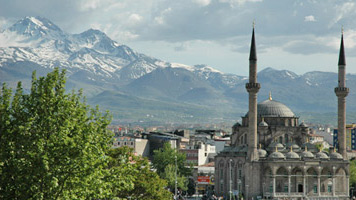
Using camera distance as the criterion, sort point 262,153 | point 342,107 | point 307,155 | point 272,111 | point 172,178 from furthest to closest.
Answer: point 272,111 → point 172,178 → point 342,107 → point 262,153 → point 307,155

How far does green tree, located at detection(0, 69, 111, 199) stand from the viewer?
44.0m

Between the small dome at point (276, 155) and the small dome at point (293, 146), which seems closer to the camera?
the small dome at point (276, 155)

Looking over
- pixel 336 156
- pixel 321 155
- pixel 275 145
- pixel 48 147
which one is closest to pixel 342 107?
pixel 336 156

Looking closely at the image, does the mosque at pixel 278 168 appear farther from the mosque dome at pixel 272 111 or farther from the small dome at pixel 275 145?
the mosque dome at pixel 272 111

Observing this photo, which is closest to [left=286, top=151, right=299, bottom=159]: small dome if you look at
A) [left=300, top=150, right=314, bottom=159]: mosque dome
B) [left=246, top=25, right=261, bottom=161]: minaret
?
[left=300, top=150, right=314, bottom=159]: mosque dome

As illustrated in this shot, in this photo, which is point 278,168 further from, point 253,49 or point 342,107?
point 253,49

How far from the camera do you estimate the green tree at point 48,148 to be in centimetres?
4400

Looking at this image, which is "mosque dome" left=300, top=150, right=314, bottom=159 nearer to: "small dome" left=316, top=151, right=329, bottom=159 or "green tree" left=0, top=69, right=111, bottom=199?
"small dome" left=316, top=151, right=329, bottom=159

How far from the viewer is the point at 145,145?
617ft

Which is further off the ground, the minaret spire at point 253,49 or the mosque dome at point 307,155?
the minaret spire at point 253,49

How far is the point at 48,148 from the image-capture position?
146 feet

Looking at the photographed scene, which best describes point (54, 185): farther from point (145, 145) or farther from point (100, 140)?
point (145, 145)

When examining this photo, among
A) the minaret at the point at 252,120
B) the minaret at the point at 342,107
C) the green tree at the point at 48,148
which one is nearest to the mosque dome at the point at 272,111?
the minaret at the point at 342,107

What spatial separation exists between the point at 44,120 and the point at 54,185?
432cm
